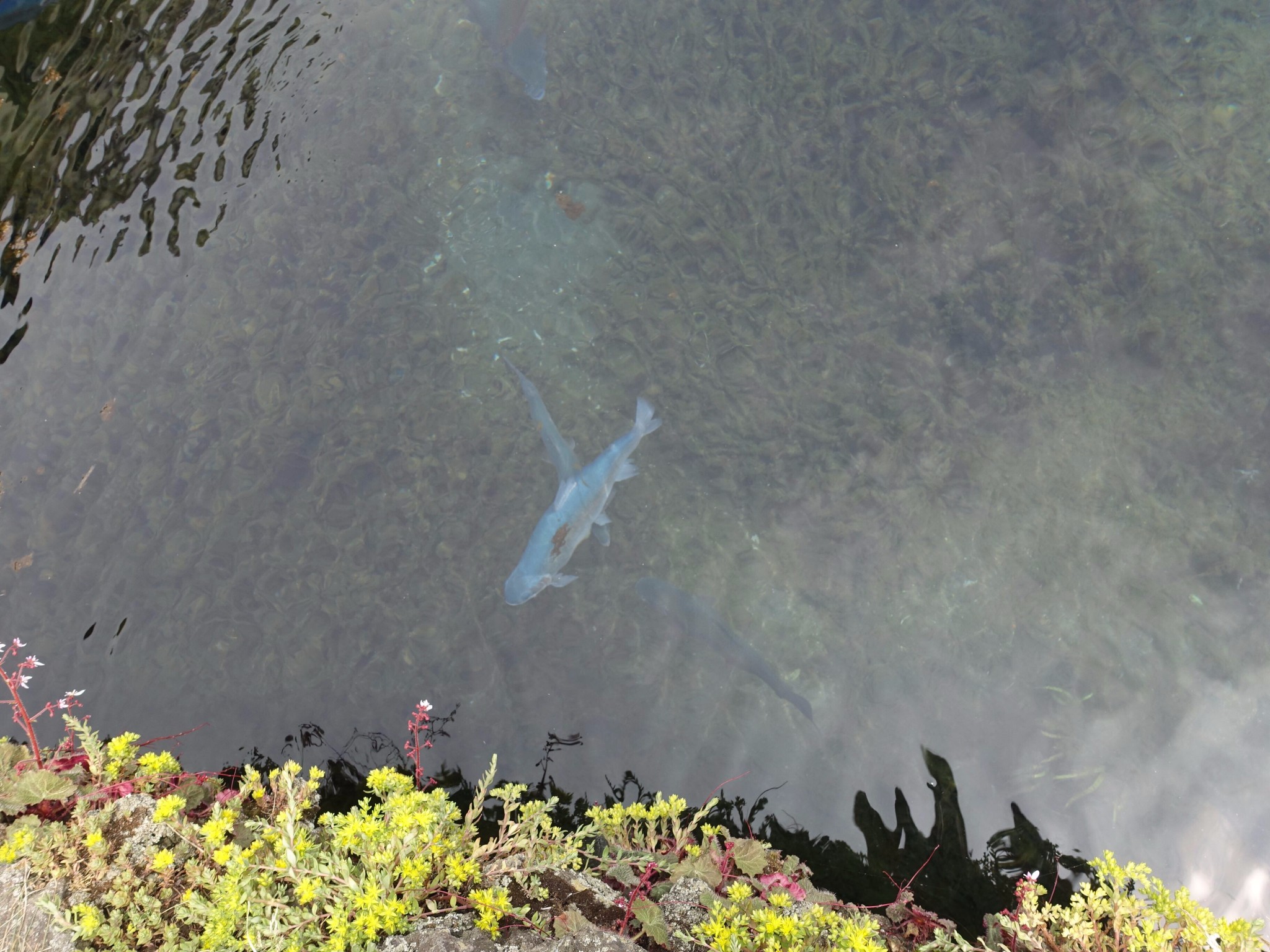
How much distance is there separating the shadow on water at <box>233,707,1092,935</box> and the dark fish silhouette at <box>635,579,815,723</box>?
53 cm

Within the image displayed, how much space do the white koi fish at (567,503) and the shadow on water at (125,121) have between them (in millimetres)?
3127

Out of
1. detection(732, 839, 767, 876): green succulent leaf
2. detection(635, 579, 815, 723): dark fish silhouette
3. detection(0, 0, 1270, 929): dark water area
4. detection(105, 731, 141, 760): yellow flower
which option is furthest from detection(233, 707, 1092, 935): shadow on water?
detection(732, 839, 767, 876): green succulent leaf

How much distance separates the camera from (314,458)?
495 cm

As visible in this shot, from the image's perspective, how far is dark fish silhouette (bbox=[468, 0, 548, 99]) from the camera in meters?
5.96

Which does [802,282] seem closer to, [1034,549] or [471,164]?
[1034,549]

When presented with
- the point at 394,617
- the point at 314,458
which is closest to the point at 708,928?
the point at 394,617

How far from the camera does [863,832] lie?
12.9 ft

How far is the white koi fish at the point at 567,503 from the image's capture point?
4625 millimetres

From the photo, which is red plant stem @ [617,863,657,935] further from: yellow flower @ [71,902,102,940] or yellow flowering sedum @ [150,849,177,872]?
yellow flower @ [71,902,102,940]

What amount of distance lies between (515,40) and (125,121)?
3.08 metres

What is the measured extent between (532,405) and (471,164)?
2.10 metres

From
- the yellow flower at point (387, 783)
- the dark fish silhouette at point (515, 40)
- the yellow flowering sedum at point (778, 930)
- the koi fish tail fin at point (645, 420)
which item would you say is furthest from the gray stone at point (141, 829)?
the dark fish silhouette at point (515, 40)

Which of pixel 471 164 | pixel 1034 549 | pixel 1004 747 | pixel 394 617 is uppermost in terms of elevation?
pixel 471 164

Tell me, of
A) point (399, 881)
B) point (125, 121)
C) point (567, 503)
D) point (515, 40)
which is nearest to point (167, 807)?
point (399, 881)
